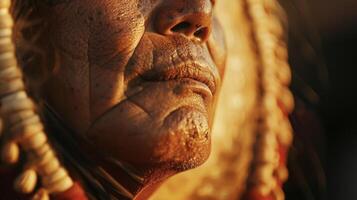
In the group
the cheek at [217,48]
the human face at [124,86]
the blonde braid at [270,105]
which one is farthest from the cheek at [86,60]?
the blonde braid at [270,105]

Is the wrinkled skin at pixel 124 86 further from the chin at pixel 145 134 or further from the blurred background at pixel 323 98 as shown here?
the blurred background at pixel 323 98

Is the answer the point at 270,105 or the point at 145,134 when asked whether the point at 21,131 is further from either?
the point at 270,105

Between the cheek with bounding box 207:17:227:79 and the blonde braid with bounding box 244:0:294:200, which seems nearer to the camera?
the cheek with bounding box 207:17:227:79

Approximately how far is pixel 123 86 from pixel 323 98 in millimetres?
685

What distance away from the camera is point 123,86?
0.67 metres

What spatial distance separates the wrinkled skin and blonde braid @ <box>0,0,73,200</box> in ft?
0.11

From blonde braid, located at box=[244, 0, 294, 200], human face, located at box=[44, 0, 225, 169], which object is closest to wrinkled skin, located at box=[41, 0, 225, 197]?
human face, located at box=[44, 0, 225, 169]

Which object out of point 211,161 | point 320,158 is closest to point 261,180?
point 211,161

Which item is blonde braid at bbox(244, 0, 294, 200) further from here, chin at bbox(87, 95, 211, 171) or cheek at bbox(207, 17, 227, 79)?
chin at bbox(87, 95, 211, 171)

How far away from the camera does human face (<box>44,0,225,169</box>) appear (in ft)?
2.19

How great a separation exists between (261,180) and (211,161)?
0.07 metres

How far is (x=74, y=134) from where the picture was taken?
2.22 ft

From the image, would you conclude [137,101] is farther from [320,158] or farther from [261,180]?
[320,158]

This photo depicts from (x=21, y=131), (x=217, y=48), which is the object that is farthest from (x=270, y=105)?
(x=21, y=131)
